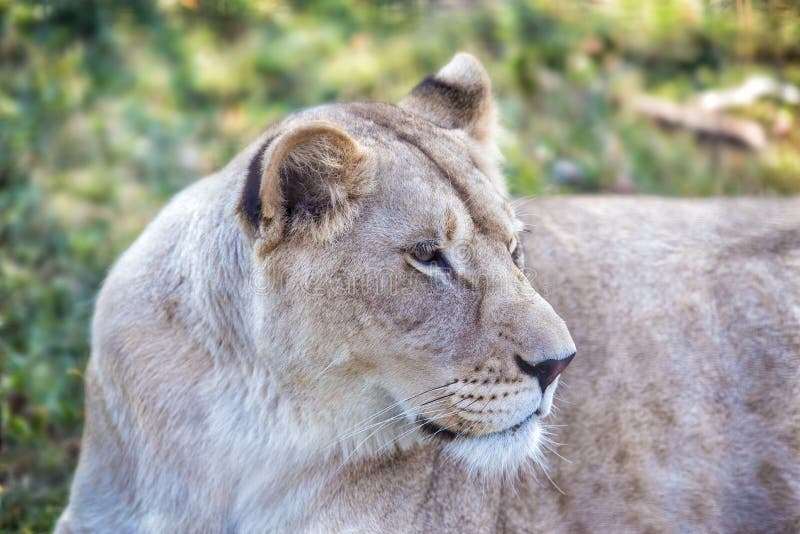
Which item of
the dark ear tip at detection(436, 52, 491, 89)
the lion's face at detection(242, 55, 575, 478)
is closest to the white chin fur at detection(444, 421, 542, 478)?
the lion's face at detection(242, 55, 575, 478)

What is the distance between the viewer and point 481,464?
10.3 ft

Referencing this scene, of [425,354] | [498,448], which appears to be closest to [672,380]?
[498,448]

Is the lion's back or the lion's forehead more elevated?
the lion's forehead

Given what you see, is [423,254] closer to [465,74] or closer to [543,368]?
[543,368]

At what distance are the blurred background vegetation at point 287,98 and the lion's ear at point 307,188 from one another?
2387 mm

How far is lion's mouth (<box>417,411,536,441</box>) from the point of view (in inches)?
120

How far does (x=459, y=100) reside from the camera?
12.3 ft

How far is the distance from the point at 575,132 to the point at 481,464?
4.64 meters

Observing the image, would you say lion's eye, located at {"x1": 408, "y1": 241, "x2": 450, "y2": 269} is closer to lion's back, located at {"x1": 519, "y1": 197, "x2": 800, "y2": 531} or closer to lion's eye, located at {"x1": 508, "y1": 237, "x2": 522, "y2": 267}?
lion's eye, located at {"x1": 508, "y1": 237, "x2": 522, "y2": 267}

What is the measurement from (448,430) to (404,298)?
45 centimetres

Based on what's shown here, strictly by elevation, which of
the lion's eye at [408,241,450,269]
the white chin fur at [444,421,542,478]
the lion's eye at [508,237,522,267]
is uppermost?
the lion's eye at [408,241,450,269]

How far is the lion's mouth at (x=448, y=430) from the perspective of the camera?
3043 mm

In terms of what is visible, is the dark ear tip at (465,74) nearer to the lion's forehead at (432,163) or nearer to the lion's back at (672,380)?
the lion's forehead at (432,163)

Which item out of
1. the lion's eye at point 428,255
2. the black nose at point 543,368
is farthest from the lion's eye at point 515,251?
the black nose at point 543,368
